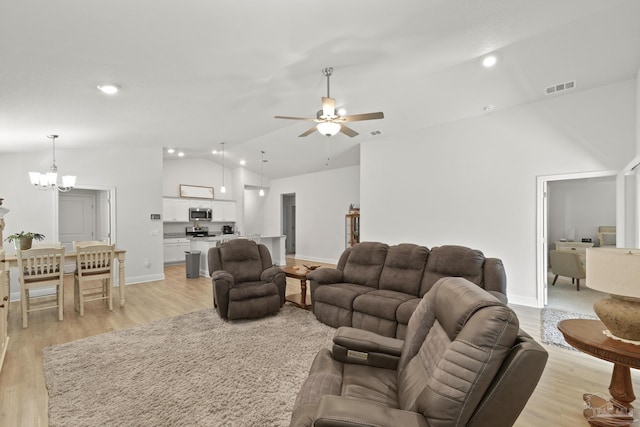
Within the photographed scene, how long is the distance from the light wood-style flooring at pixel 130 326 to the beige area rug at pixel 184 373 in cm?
15

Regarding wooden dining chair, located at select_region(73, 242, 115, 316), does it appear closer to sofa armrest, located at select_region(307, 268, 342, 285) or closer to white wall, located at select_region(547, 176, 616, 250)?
sofa armrest, located at select_region(307, 268, 342, 285)

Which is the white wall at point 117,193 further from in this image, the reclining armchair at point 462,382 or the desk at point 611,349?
the desk at point 611,349

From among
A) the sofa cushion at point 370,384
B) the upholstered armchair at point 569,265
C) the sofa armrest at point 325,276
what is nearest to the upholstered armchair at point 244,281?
the sofa armrest at point 325,276

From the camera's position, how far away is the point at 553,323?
3.94m

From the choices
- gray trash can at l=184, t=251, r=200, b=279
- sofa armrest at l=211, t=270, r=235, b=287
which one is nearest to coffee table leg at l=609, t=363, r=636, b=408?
sofa armrest at l=211, t=270, r=235, b=287

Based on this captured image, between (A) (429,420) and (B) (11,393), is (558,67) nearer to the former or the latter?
(A) (429,420)

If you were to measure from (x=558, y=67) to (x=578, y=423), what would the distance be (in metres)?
3.73

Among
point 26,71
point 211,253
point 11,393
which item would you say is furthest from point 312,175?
point 11,393

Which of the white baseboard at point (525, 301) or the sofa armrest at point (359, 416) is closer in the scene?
the sofa armrest at point (359, 416)

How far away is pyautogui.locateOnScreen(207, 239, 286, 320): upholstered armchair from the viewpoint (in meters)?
3.88

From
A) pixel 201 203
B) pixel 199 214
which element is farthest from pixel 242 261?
pixel 201 203

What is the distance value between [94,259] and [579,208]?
9.94m

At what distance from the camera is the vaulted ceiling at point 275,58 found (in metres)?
2.22

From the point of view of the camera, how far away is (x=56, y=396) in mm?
→ 2352
